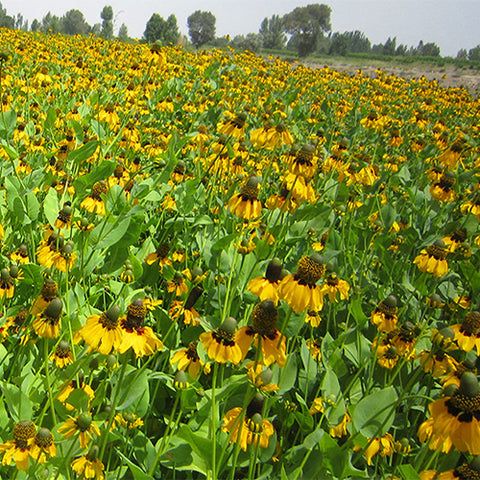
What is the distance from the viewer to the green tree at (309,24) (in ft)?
194

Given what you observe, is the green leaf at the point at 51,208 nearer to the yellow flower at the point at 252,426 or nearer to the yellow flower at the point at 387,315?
the yellow flower at the point at 252,426

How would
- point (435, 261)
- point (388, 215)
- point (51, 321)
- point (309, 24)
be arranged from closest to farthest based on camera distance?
point (51, 321) < point (435, 261) < point (388, 215) < point (309, 24)

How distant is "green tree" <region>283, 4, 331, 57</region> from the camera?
59.3 meters

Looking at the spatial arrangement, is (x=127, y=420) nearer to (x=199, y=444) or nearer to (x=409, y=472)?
(x=199, y=444)

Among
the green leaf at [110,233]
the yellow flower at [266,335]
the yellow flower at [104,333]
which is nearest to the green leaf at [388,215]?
the green leaf at [110,233]

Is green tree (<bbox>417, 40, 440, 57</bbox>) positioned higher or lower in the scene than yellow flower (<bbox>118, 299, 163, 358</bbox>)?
higher

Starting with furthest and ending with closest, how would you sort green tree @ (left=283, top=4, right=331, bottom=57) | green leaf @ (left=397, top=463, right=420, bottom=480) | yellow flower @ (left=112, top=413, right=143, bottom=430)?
green tree @ (left=283, top=4, right=331, bottom=57) → yellow flower @ (left=112, top=413, right=143, bottom=430) → green leaf @ (left=397, top=463, right=420, bottom=480)

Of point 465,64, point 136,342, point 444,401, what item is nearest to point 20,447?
point 136,342

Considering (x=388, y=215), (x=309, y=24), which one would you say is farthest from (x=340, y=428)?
(x=309, y=24)

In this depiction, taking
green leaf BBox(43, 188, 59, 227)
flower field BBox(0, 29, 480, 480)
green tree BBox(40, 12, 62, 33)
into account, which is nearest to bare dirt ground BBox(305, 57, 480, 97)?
green tree BBox(40, 12, 62, 33)

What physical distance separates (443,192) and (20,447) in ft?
10.5

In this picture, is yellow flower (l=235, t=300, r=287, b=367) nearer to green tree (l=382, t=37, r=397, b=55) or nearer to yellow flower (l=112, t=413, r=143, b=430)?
yellow flower (l=112, t=413, r=143, b=430)

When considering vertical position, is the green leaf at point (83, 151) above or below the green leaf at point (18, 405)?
above

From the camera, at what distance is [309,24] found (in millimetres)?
59969
